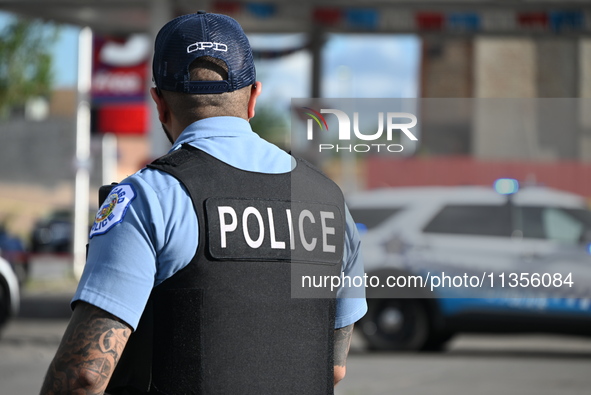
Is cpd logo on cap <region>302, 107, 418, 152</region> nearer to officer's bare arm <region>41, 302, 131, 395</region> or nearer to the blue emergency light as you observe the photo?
officer's bare arm <region>41, 302, 131, 395</region>

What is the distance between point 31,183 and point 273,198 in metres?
36.6

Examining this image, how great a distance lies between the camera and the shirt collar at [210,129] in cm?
221

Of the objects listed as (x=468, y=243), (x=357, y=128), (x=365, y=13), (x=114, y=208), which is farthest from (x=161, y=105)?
(x=365, y=13)

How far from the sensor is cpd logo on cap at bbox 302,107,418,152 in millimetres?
3373

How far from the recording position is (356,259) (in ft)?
8.05

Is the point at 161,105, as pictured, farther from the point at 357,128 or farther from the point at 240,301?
the point at 357,128

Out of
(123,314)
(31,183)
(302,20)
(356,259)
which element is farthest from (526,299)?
(31,183)

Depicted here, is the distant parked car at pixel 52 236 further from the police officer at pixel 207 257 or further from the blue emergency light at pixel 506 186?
the police officer at pixel 207 257

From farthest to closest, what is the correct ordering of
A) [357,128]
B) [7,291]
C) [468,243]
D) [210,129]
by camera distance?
[7,291]
[468,243]
[357,128]
[210,129]

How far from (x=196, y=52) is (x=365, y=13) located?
1145 centimetres

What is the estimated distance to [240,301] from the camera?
211 cm

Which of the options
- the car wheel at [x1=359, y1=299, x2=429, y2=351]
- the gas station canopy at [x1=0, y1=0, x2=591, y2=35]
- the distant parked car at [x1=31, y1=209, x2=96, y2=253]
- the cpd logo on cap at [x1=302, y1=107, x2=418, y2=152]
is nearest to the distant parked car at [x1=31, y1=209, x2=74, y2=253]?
the distant parked car at [x1=31, y1=209, x2=96, y2=253]

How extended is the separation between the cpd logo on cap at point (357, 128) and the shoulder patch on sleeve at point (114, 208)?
4.53 ft

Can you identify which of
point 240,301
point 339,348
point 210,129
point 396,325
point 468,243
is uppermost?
point 210,129
